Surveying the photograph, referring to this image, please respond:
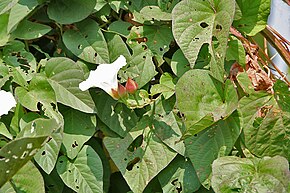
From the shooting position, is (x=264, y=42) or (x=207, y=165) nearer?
(x=207, y=165)

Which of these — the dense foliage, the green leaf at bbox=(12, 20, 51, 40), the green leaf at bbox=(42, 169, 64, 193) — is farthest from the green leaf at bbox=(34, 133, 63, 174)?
the green leaf at bbox=(12, 20, 51, 40)

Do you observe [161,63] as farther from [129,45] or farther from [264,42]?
[264,42]

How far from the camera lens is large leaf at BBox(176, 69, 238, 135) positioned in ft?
3.01

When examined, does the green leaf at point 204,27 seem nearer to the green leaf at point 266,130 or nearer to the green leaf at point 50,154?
the green leaf at point 266,130

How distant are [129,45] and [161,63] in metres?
0.07

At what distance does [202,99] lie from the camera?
95cm

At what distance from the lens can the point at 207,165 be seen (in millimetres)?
952

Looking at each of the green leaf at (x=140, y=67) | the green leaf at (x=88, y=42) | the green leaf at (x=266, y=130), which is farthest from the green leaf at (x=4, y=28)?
the green leaf at (x=266, y=130)

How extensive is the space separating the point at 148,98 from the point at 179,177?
15 cm

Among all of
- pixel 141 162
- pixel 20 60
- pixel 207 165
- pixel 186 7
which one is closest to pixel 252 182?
pixel 207 165

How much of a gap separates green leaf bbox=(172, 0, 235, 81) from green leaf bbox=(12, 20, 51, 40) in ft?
0.80

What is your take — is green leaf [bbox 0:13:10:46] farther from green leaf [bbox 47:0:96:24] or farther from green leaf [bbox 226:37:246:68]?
green leaf [bbox 226:37:246:68]

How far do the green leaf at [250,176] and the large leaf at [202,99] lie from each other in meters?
0.07

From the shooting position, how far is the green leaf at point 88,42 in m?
1.01
